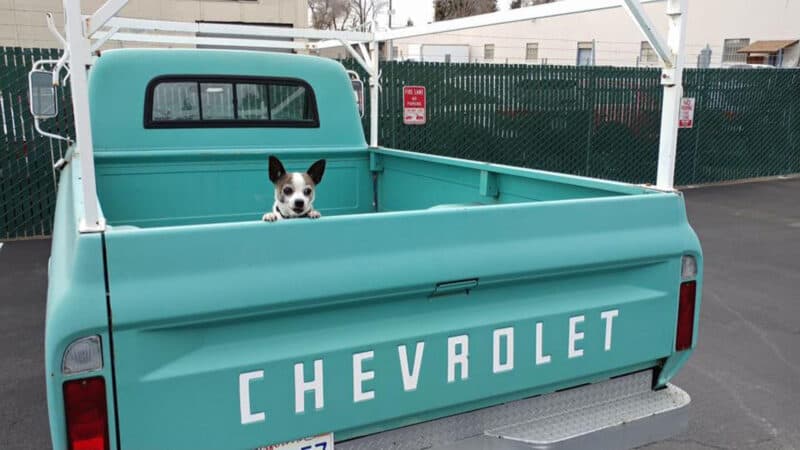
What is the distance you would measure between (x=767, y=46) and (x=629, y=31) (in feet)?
18.4

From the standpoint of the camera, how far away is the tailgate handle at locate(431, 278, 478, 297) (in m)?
2.00

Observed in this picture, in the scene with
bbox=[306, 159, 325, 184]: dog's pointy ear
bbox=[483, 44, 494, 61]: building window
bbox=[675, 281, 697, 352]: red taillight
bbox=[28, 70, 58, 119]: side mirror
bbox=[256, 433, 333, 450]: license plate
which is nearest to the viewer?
bbox=[256, 433, 333, 450]: license plate

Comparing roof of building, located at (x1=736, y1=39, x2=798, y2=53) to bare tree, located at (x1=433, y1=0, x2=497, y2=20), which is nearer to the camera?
roof of building, located at (x1=736, y1=39, x2=798, y2=53)

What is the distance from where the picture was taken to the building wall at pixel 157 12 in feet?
52.5

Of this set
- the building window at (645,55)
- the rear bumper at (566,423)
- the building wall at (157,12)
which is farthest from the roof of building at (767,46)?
the rear bumper at (566,423)

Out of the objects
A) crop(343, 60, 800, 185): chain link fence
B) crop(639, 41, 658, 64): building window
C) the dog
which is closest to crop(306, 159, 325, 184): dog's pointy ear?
the dog

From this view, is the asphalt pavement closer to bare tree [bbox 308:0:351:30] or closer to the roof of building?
the roof of building

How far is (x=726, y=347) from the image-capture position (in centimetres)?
484

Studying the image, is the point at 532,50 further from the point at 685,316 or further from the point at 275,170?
the point at 685,316

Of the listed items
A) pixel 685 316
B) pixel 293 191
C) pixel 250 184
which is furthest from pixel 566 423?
pixel 250 184

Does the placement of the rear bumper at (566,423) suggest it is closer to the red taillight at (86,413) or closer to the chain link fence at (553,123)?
the red taillight at (86,413)

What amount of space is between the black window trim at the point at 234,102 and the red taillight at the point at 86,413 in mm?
2962

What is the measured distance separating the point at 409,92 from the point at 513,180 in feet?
22.0

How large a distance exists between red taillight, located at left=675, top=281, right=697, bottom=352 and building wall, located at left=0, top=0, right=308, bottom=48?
15250 mm
